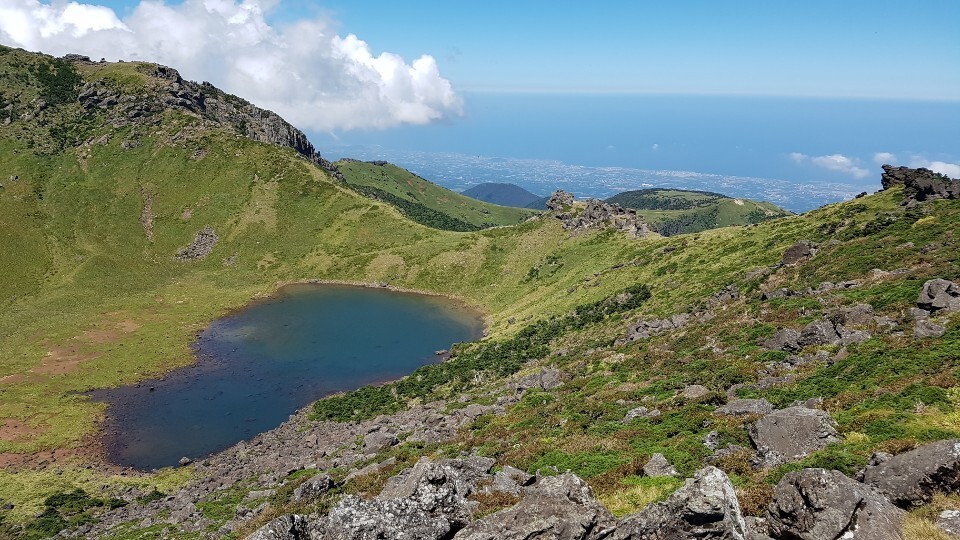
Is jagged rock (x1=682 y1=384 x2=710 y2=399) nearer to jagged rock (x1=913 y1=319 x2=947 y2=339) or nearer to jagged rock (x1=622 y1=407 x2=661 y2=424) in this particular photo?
jagged rock (x1=622 y1=407 x2=661 y2=424)

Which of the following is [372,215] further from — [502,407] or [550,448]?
[550,448]

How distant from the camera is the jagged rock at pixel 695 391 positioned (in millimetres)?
29047

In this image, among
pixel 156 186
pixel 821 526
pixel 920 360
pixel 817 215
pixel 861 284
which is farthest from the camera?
pixel 156 186

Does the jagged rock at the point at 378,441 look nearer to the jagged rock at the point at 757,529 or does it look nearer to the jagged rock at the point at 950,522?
the jagged rock at the point at 757,529

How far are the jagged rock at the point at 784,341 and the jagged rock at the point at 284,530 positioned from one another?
30.2 metres

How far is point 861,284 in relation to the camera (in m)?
38.2

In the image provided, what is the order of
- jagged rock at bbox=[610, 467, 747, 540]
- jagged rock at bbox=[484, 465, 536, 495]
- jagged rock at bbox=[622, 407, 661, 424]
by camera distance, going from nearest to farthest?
1. jagged rock at bbox=[610, 467, 747, 540]
2. jagged rock at bbox=[484, 465, 536, 495]
3. jagged rock at bbox=[622, 407, 661, 424]

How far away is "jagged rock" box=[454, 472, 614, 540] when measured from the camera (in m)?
13.2

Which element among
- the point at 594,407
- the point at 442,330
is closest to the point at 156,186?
Answer: the point at 442,330

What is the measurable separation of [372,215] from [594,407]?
109 metres

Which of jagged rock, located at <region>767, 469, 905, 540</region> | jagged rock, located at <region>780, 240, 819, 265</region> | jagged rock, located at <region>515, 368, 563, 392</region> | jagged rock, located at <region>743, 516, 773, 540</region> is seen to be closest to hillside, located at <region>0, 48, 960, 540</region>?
jagged rock, located at <region>767, 469, 905, 540</region>

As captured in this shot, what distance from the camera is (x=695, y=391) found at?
29.7m

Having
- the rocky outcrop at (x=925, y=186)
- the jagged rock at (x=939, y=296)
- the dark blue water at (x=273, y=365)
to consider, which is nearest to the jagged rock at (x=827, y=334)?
the jagged rock at (x=939, y=296)

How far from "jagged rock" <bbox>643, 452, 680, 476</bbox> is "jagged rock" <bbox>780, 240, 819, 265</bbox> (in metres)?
40.8
